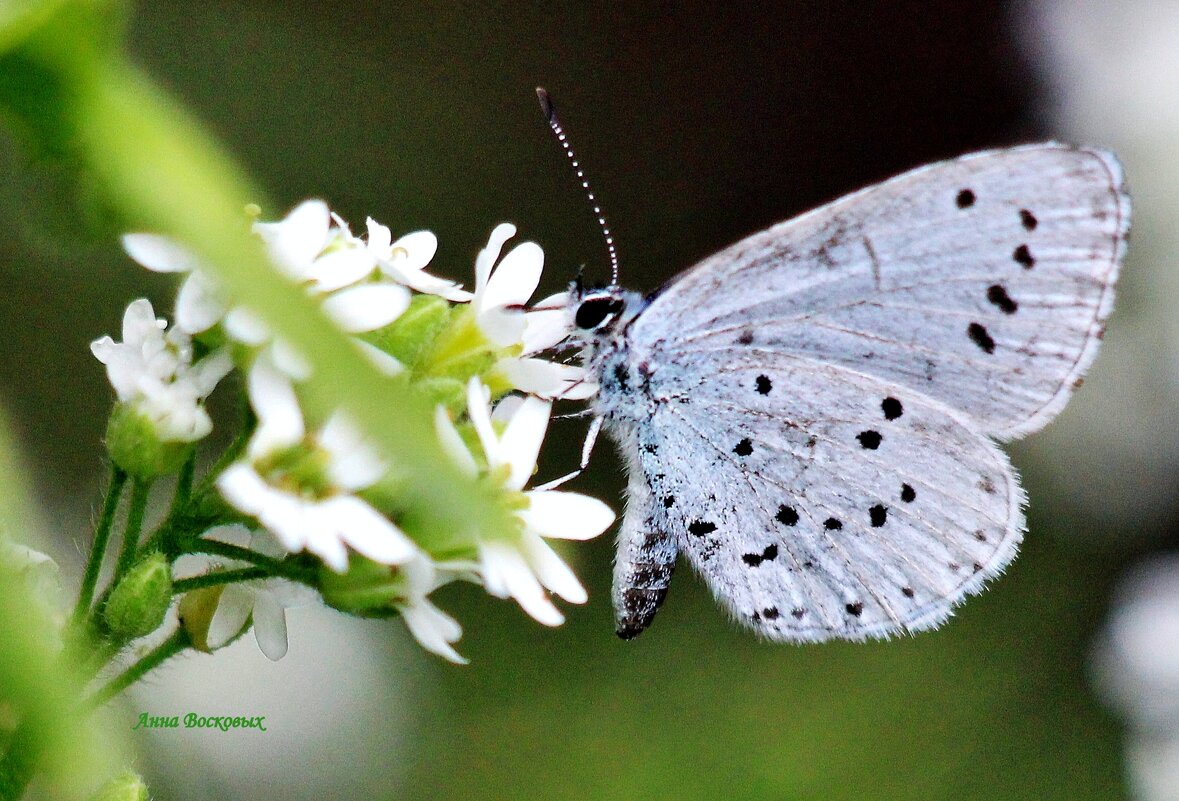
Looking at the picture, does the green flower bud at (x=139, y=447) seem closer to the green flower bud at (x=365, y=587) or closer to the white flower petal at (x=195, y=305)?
the white flower petal at (x=195, y=305)

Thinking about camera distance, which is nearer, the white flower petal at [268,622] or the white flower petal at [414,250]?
the white flower petal at [268,622]

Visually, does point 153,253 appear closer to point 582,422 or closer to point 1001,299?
point 1001,299

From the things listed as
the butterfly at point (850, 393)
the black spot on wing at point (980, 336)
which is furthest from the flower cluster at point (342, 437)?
the black spot on wing at point (980, 336)

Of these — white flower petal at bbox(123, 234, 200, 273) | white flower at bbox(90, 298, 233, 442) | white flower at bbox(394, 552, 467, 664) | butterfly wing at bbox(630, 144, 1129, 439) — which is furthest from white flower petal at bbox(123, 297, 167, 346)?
butterfly wing at bbox(630, 144, 1129, 439)

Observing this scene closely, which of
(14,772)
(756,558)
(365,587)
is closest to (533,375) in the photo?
(365,587)

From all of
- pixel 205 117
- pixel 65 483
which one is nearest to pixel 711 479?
pixel 205 117

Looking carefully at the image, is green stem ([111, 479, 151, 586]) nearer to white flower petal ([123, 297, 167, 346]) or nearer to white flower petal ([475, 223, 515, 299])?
white flower petal ([123, 297, 167, 346])
